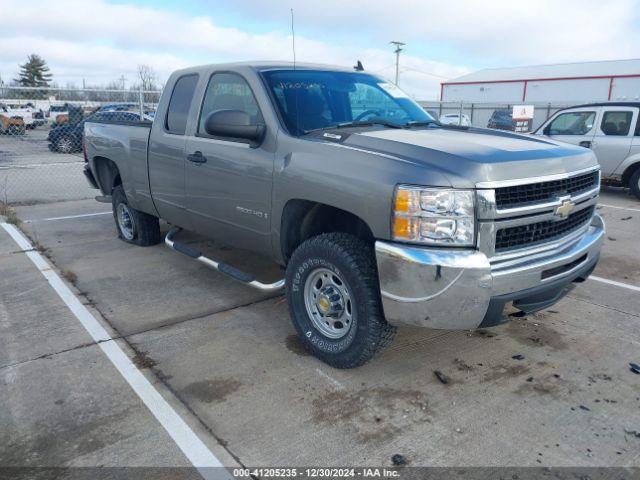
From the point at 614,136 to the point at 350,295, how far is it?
30.9ft

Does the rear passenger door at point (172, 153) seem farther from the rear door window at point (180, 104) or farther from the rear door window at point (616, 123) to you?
the rear door window at point (616, 123)

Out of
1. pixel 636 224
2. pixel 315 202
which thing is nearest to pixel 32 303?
pixel 315 202

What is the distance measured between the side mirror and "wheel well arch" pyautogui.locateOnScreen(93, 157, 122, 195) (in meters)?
3.07

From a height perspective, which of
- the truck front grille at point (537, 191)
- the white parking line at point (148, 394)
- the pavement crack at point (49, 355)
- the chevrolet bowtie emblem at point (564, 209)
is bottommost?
the white parking line at point (148, 394)

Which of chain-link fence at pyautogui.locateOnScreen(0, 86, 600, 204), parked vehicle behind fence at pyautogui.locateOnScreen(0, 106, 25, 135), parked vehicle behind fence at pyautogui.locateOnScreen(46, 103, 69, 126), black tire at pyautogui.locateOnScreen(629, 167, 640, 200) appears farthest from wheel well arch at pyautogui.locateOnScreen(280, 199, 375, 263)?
parked vehicle behind fence at pyautogui.locateOnScreen(46, 103, 69, 126)

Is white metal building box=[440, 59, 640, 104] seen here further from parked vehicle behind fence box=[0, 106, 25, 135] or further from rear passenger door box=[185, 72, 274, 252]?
rear passenger door box=[185, 72, 274, 252]

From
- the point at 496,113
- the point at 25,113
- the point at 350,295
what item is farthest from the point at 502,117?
the point at 350,295

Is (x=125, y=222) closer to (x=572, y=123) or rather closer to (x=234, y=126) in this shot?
(x=234, y=126)

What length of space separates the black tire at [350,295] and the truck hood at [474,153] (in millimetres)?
637

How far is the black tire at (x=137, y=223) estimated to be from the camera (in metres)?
6.21

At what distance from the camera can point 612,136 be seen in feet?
34.2

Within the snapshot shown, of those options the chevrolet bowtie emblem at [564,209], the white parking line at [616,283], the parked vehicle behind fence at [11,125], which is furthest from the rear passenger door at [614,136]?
the parked vehicle behind fence at [11,125]

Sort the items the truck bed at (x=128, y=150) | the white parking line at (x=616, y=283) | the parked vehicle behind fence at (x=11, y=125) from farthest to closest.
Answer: the parked vehicle behind fence at (x=11, y=125) → the truck bed at (x=128, y=150) → the white parking line at (x=616, y=283)

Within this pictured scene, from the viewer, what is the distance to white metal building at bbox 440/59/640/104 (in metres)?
37.1
